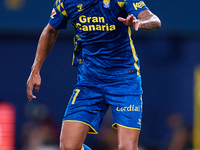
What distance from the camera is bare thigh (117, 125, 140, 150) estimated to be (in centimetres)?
473

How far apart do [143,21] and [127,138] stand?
1.13 metres

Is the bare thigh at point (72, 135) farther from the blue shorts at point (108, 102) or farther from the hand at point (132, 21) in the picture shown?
the hand at point (132, 21)

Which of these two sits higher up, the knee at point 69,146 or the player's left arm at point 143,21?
the player's left arm at point 143,21

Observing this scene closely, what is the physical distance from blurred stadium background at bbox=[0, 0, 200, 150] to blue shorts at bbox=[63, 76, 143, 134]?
4.31m

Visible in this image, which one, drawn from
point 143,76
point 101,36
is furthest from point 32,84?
point 143,76

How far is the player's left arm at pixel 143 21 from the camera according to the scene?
4.09 meters

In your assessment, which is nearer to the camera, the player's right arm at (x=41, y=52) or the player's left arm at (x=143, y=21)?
the player's left arm at (x=143, y=21)

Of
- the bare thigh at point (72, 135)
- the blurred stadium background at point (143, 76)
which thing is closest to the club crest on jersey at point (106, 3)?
the bare thigh at point (72, 135)

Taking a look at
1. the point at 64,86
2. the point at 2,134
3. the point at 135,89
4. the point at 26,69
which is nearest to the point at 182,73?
the point at 64,86

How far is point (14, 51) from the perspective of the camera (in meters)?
9.87

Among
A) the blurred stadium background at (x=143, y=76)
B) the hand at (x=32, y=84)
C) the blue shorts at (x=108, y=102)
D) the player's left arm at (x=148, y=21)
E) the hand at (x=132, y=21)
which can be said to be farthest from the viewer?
the blurred stadium background at (x=143, y=76)

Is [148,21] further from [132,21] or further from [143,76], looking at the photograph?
[143,76]

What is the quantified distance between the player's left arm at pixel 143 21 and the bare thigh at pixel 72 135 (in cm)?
118

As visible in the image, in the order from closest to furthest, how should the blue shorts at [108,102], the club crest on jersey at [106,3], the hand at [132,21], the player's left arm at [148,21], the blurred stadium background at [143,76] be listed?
the hand at [132,21], the player's left arm at [148,21], the club crest on jersey at [106,3], the blue shorts at [108,102], the blurred stadium background at [143,76]
